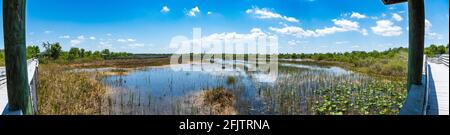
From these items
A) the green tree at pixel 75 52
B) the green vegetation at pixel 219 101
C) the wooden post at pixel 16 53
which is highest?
the green tree at pixel 75 52

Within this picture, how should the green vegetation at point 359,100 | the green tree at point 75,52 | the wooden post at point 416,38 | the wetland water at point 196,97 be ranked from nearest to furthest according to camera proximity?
the wooden post at point 416,38 → the green vegetation at point 359,100 → the wetland water at point 196,97 → the green tree at point 75,52

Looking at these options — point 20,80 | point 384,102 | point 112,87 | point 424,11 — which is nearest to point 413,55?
point 424,11

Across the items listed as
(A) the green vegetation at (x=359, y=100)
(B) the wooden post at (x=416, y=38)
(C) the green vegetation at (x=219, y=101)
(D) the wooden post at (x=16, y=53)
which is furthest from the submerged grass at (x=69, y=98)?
(B) the wooden post at (x=416, y=38)

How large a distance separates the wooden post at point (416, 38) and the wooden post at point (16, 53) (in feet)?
13.7

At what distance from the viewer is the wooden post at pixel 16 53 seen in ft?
8.92

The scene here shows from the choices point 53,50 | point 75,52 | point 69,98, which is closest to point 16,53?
point 69,98

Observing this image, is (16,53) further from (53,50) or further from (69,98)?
(53,50)

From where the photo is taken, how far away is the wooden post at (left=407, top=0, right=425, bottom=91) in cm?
398

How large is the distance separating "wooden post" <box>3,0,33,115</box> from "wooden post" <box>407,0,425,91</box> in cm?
417

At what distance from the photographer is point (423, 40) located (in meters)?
4.12

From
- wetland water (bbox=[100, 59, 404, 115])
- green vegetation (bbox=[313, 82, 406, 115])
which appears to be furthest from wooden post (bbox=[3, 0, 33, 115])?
green vegetation (bbox=[313, 82, 406, 115])

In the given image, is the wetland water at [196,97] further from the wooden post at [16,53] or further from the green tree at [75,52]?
the green tree at [75,52]

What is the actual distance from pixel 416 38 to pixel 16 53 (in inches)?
172

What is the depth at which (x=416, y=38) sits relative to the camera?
4.12m
